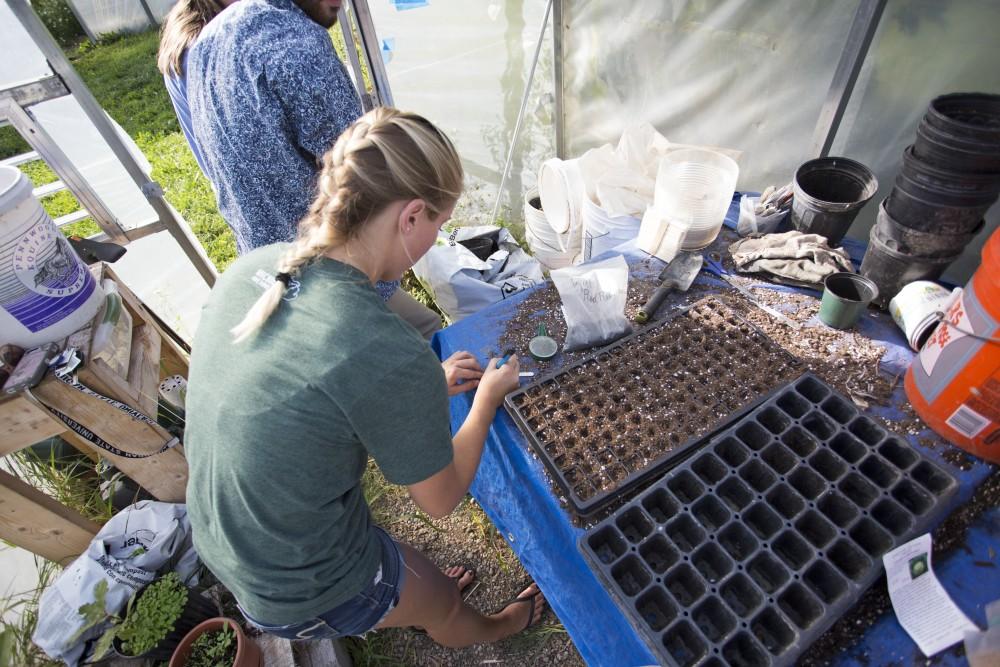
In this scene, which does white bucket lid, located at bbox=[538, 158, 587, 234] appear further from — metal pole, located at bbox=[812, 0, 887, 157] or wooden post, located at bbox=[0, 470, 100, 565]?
wooden post, located at bbox=[0, 470, 100, 565]

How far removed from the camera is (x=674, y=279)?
1.92 meters

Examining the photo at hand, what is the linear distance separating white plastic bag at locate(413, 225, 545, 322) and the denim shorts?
1605 millimetres

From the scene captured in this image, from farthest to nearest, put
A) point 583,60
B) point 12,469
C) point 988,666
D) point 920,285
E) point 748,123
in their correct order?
point 583,60 → point 748,123 → point 12,469 → point 920,285 → point 988,666

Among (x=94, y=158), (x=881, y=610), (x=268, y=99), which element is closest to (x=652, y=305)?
(x=881, y=610)

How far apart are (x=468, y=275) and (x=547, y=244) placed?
2.21ft

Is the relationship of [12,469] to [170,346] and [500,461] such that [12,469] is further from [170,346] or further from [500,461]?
[500,461]

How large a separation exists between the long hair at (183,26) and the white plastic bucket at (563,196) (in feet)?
5.52

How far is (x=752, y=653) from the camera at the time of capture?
104 cm

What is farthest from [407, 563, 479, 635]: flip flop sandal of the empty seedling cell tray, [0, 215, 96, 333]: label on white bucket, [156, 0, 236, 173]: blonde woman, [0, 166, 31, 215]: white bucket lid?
[156, 0, 236, 173]: blonde woman

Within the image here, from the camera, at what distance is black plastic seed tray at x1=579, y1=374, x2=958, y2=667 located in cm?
106

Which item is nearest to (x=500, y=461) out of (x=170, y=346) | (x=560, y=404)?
(x=560, y=404)

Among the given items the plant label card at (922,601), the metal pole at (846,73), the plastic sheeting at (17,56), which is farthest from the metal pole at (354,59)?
the plant label card at (922,601)

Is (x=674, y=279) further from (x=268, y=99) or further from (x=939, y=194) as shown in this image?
(x=268, y=99)

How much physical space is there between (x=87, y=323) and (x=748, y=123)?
3292 millimetres
